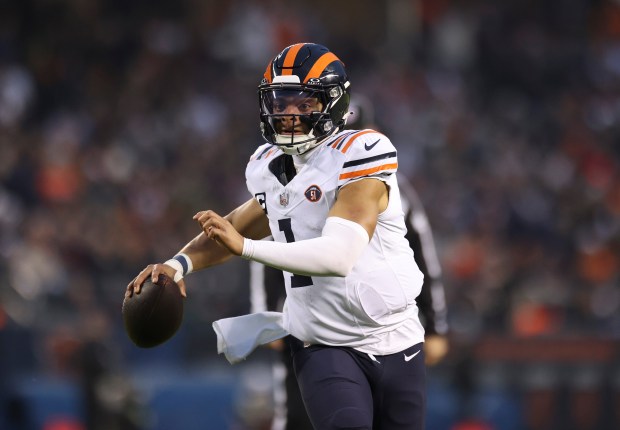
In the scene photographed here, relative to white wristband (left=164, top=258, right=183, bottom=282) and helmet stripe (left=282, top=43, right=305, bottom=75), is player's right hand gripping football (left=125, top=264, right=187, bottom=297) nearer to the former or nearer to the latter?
white wristband (left=164, top=258, right=183, bottom=282)

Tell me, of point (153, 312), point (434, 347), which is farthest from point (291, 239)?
point (434, 347)

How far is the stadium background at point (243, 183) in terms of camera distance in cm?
820

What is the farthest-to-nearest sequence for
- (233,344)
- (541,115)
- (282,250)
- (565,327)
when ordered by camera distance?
1. (541,115)
2. (565,327)
3. (233,344)
4. (282,250)

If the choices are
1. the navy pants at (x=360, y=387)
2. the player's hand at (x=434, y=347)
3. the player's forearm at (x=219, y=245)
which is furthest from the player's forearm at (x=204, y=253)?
the player's hand at (x=434, y=347)

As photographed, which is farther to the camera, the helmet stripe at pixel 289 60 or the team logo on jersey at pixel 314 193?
the helmet stripe at pixel 289 60

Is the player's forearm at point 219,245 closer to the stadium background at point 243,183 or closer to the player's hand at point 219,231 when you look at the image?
the player's hand at point 219,231

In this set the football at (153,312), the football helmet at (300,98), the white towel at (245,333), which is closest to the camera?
the football at (153,312)

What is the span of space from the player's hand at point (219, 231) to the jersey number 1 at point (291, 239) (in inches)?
14.5

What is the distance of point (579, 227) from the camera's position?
1100 cm

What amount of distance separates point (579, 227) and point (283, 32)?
3.80m

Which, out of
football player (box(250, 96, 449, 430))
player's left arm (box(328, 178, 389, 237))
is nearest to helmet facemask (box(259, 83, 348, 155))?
player's left arm (box(328, 178, 389, 237))

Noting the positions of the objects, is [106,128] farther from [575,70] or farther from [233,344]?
[233,344]

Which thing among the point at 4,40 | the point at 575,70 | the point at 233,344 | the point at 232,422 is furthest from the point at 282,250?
the point at 575,70

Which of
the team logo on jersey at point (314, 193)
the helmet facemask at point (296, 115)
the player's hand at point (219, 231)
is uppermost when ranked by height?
the helmet facemask at point (296, 115)
